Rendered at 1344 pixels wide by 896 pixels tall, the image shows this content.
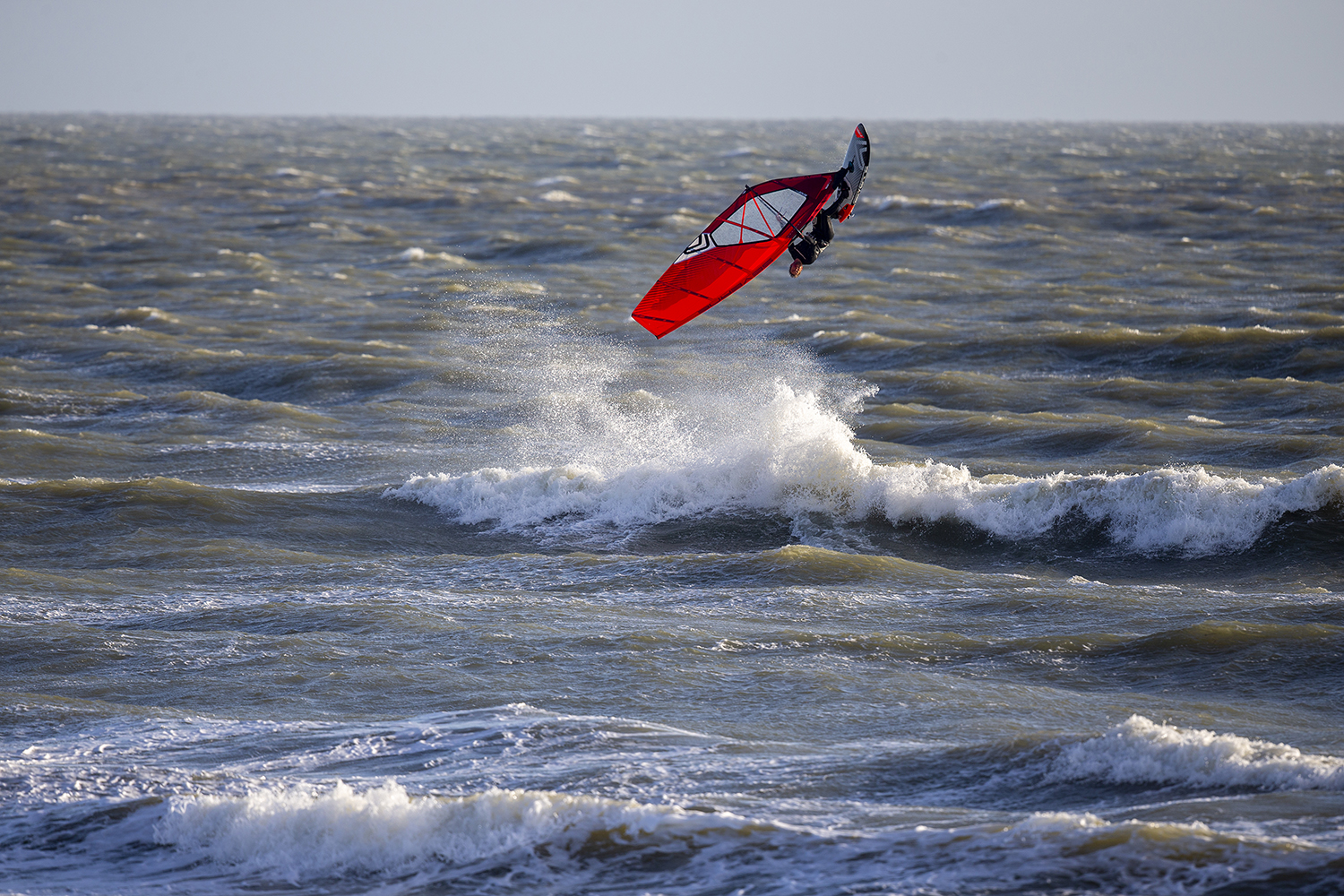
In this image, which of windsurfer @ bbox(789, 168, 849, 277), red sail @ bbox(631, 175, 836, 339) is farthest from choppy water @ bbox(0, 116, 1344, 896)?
windsurfer @ bbox(789, 168, 849, 277)

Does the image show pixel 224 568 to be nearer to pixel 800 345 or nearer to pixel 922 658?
pixel 922 658

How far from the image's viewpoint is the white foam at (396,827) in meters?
7.93

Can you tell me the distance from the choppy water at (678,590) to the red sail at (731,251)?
9.42 feet

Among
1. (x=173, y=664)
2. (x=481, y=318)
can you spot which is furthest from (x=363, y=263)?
(x=173, y=664)

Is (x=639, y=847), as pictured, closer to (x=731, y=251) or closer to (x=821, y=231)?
(x=821, y=231)

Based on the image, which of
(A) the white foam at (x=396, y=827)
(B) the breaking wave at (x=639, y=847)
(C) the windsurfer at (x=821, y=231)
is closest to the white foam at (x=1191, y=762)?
(B) the breaking wave at (x=639, y=847)

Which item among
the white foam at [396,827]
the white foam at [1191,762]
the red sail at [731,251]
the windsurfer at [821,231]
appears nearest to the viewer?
the white foam at [396,827]

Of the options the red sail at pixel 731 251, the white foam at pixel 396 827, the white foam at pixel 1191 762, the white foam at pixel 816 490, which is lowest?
the white foam at pixel 396 827

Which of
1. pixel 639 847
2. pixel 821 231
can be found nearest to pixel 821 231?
pixel 821 231

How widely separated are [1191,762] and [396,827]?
5260 mm

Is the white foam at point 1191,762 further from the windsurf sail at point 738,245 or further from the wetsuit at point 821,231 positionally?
the windsurf sail at point 738,245

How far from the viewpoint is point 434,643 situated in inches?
471

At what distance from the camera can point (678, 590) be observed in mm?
13883

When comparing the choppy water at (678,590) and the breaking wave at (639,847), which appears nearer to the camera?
the breaking wave at (639,847)
